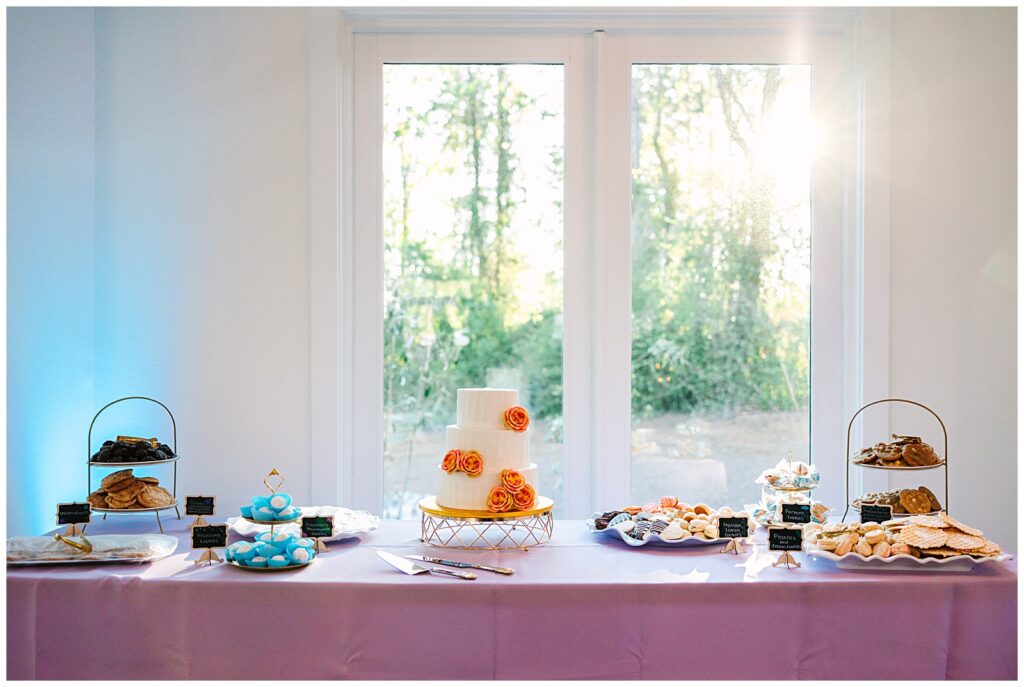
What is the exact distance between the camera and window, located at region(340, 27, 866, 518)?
104 inches

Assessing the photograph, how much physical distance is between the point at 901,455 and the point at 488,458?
3.36 ft

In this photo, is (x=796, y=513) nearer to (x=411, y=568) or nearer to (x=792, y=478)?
(x=792, y=478)

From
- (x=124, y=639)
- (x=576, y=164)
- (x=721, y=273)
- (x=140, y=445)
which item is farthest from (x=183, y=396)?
(x=721, y=273)

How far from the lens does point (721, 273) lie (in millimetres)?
2664

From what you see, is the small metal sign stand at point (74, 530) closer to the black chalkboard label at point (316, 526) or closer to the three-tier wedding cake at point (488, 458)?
the black chalkboard label at point (316, 526)

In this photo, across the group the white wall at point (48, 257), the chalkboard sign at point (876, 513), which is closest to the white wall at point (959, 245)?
the chalkboard sign at point (876, 513)

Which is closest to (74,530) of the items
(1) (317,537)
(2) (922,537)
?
(1) (317,537)

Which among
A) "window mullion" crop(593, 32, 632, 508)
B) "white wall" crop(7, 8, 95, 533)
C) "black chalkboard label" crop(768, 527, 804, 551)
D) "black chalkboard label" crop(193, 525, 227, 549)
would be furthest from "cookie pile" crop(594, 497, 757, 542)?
"white wall" crop(7, 8, 95, 533)

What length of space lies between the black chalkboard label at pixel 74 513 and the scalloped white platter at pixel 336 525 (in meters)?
0.32

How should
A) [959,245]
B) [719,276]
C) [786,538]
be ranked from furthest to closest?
[719,276] → [959,245] → [786,538]

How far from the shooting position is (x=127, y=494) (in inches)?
80.4

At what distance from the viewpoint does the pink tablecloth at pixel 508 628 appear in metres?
1.64

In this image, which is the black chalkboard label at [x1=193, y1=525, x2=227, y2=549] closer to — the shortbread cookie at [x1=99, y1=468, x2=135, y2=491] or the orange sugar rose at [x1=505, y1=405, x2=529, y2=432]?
the shortbread cookie at [x1=99, y1=468, x2=135, y2=491]

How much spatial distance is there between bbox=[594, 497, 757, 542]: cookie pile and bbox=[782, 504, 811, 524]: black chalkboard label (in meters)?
0.09
